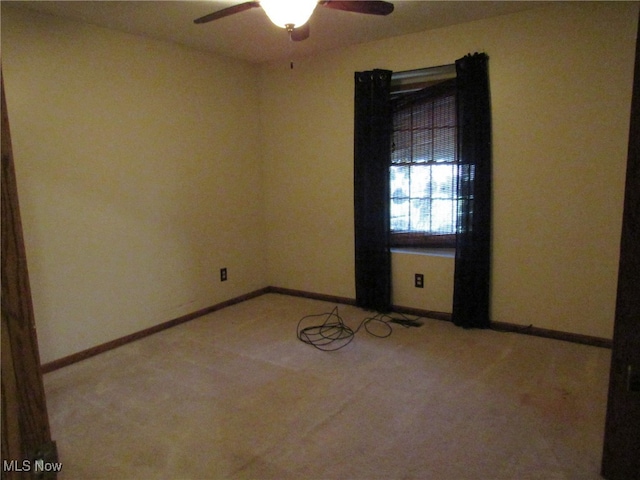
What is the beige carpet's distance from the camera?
2.01 meters

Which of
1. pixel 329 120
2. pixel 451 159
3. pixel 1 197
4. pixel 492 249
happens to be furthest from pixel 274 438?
pixel 329 120

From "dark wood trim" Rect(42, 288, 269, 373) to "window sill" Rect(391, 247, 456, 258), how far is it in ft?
5.26

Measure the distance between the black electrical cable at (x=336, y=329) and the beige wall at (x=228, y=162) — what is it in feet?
0.95

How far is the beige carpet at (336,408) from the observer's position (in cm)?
201

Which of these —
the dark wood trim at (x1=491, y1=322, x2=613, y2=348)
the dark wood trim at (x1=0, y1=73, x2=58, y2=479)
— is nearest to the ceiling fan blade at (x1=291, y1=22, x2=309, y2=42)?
the dark wood trim at (x1=0, y1=73, x2=58, y2=479)

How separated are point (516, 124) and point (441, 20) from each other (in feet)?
3.08

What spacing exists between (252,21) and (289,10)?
1.23 metres

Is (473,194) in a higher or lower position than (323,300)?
higher

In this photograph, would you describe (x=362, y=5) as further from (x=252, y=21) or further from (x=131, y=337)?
(x=131, y=337)

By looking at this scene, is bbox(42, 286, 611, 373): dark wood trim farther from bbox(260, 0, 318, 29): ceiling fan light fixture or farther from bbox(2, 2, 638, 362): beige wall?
bbox(260, 0, 318, 29): ceiling fan light fixture

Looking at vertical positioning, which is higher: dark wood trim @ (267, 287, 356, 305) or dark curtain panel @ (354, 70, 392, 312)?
dark curtain panel @ (354, 70, 392, 312)

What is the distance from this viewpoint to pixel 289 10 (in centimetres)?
211
